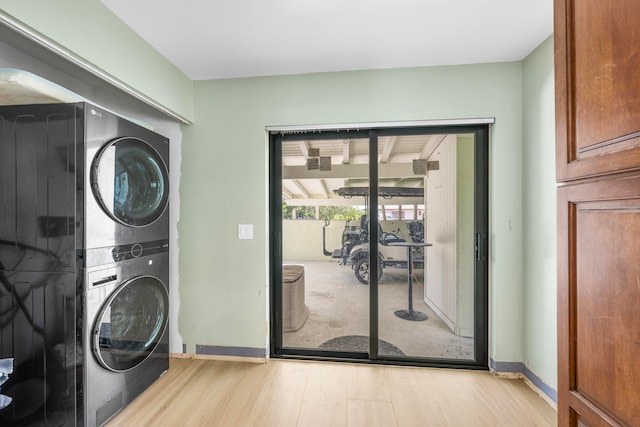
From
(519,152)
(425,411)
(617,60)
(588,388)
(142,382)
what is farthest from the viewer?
(519,152)

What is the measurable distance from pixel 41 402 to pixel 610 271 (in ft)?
7.90

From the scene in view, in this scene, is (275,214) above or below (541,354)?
above

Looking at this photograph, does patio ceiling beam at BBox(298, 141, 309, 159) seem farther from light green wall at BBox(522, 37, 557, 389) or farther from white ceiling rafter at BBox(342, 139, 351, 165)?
light green wall at BBox(522, 37, 557, 389)

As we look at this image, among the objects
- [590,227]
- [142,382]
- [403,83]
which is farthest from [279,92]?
[142,382]

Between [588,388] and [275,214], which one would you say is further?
[275,214]

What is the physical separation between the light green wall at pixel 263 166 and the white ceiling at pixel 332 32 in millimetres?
140

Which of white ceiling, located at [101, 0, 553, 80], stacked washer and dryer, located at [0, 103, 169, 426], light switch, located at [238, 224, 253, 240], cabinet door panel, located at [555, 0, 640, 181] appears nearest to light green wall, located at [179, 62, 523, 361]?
light switch, located at [238, 224, 253, 240]

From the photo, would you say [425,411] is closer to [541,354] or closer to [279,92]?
[541,354]

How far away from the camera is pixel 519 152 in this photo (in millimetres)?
2143

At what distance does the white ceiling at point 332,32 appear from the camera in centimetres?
158

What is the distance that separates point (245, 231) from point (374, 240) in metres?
1.09

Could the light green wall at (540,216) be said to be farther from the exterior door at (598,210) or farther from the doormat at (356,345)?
the exterior door at (598,210)

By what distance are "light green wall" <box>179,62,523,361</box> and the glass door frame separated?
0.08 m

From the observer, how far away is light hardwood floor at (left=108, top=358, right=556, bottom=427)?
Result: 1671 mm
